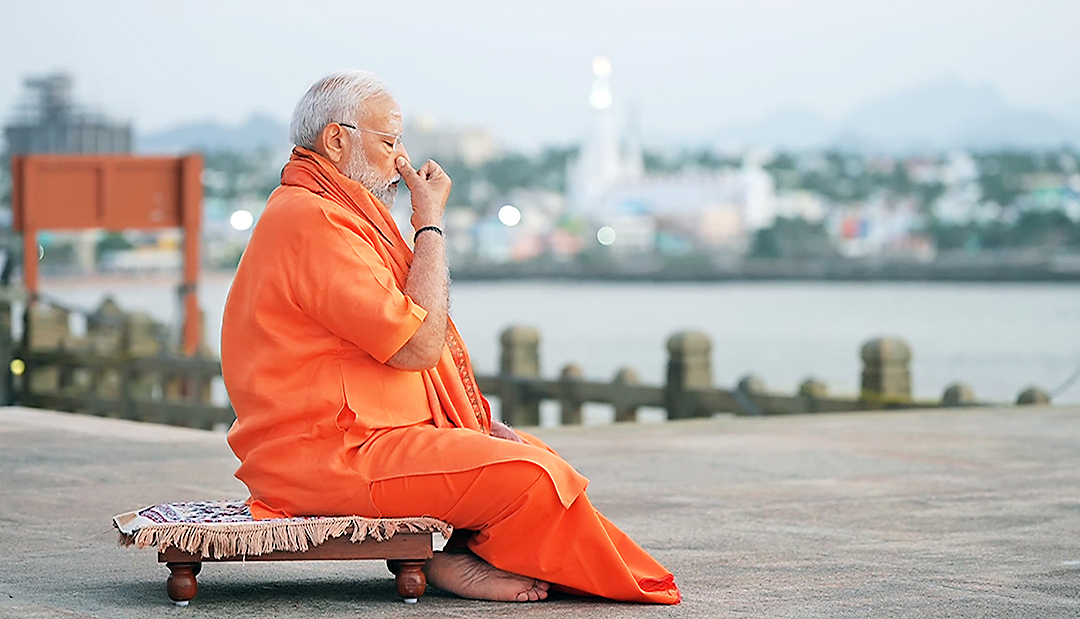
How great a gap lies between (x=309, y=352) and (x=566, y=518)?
0.80 meters

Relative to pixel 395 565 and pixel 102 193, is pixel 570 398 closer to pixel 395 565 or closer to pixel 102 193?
pixel 102 193

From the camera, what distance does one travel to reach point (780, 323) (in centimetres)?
8175

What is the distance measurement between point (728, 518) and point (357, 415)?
2.50 metres

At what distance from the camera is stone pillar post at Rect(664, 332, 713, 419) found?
15.3m

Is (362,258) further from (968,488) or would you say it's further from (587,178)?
(587,178)

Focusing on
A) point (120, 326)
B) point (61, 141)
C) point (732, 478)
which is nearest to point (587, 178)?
point (61, 141)

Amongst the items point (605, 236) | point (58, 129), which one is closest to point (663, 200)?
point (605, 236)

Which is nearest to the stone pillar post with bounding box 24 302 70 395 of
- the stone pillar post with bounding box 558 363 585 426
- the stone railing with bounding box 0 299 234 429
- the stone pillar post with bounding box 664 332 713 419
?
the stone railing with bounding box 0 299 234 429

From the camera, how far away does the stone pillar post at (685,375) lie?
1530 centimetres

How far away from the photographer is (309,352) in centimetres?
481

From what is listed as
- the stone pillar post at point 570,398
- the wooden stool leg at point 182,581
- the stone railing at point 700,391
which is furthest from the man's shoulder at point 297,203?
the stone pillar post at point 570,398

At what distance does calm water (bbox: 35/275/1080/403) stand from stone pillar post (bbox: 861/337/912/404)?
20036 mm

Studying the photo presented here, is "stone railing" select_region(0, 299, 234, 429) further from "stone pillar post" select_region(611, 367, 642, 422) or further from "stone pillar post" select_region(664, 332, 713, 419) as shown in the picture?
"stone pillar post" select_region(664, 332, 713, 419)

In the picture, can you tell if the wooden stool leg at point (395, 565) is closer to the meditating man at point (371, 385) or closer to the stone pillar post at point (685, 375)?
the meditating man at point (371, 385)
